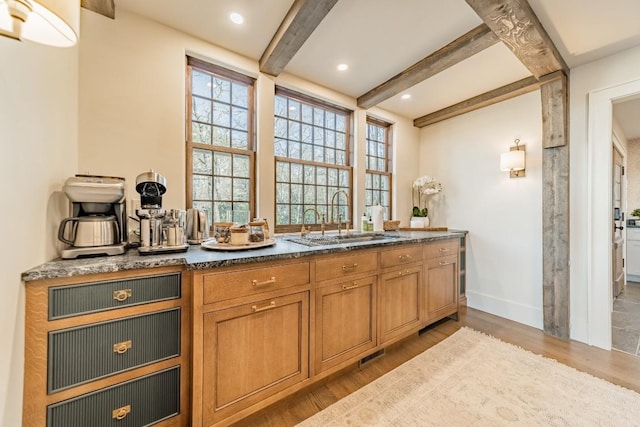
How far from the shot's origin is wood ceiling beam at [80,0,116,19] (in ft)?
5.45

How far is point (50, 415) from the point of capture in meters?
1.07

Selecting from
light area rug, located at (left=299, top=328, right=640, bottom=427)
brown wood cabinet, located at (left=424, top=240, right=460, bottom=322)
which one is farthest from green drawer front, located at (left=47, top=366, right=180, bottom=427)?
brown wood cabinet, located at (left=424, top=240, right=460, bottom=322)

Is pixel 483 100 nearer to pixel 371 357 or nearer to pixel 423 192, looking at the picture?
pixel 423 192

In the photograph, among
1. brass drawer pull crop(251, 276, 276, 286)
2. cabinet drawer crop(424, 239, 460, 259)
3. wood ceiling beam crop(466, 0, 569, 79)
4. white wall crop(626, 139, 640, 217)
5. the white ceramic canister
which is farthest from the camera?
white wall crop(626, 139, 640, 217)

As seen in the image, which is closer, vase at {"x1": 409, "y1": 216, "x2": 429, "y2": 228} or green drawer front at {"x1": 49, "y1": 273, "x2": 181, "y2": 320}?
green drawer front at {"x1": 49, "y1": 273, "x2": 181, "y2": 320}

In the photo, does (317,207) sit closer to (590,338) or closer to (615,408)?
(615,408)

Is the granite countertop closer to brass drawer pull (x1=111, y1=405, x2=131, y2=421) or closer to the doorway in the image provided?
brass drawer pull (x1=111, y1=405, x2=131, y2=421)

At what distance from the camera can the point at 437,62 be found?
229 centimetres

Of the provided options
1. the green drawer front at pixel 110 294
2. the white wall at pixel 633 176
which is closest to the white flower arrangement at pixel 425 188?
the green drawer front at pixel 110 294

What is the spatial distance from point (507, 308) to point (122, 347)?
3617 mm

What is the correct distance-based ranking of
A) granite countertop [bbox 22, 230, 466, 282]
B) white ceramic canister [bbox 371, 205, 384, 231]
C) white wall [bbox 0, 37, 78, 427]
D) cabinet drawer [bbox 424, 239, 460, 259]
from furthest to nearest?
1. white ceramic canister [bbox 371, 205, 384, 231]
2. cabinet drawer [bbox 424, 239, 460, 259]
3. granite countertop [bbox 22, 230, 466, 282]
4. white wall [bbox 0, 37, 78, 427]

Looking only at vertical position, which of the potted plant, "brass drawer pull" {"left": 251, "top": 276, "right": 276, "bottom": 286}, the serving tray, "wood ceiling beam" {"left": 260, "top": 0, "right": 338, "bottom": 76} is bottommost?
"brass drawer pull" {"left": 251, "top": 276, "right": 276, "bottom": 286}

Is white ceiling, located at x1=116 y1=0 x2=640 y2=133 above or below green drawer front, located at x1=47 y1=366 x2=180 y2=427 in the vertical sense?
above

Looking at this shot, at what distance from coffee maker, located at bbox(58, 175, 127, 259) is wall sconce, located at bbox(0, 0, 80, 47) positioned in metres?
0.78
